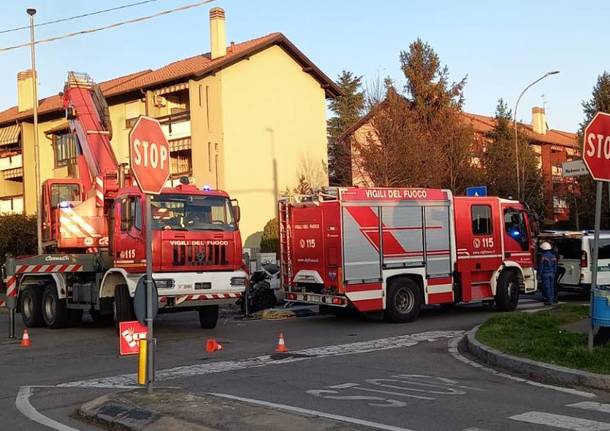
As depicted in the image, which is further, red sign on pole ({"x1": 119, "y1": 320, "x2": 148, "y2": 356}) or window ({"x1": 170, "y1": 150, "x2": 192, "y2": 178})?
window ({"x1": 170, "y1": 150, "x2": 192, "y2": 178})

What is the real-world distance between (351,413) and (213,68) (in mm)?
29710

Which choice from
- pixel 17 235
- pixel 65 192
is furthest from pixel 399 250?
pixel 17 235

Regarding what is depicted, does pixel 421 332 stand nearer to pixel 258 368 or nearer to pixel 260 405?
pixel 258 368

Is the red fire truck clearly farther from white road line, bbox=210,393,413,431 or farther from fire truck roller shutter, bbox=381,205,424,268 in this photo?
white road line, bbox=210,393,413,431

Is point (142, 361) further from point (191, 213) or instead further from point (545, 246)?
point (545, 246)

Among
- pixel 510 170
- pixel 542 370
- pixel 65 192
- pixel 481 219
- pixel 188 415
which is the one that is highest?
pixel 510 170

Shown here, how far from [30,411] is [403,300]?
9575 millimetres

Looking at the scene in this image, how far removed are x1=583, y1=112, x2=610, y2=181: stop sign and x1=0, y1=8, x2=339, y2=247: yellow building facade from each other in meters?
25.7

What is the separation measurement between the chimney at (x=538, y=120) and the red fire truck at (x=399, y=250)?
178 ft

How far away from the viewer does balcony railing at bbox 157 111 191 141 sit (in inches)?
1414

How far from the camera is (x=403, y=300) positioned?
619 inches

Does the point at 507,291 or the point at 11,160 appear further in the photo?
the point at 11,160

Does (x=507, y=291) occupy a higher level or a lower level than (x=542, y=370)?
higher

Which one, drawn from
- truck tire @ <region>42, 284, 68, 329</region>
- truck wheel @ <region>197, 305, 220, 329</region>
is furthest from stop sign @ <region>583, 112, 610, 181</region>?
truck tire @ <region>42, 284, 68, 329</region>
